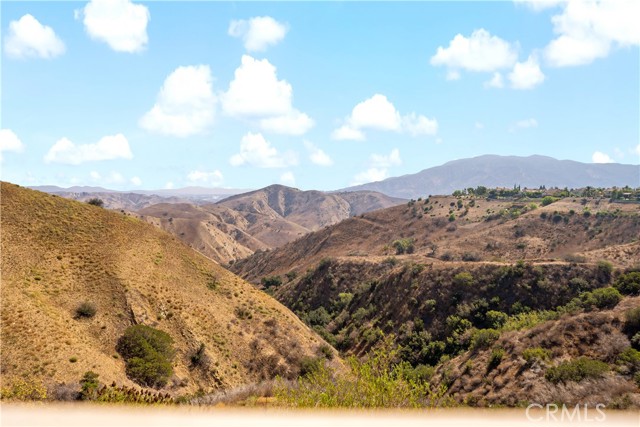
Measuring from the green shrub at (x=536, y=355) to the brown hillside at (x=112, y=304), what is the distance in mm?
19783

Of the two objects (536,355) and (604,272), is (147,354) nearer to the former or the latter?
(536,355)

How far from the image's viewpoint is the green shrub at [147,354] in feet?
99.9

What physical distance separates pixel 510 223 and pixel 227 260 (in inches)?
4018

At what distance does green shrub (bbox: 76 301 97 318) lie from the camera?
3328 centimetres

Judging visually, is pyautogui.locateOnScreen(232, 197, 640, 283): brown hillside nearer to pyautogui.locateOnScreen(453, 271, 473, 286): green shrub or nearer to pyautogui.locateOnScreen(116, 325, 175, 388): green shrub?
pyautogui.locateOnScreen(453, 271, 473, 286): green shrub

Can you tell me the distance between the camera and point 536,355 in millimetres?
31531

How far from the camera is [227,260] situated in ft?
518

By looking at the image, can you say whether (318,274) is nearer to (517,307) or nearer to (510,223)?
(517,307)

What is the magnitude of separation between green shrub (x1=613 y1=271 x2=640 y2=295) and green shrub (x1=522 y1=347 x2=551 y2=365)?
14029 mm

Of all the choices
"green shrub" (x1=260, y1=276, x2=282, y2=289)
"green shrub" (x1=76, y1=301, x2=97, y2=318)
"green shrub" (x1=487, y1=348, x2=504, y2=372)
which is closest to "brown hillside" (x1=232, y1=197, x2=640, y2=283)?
"green shrub" (x1=260, y1=276, x2=282, y2=289)

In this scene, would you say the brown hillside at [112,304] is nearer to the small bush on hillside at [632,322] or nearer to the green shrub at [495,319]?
the green shrub at [495,319]

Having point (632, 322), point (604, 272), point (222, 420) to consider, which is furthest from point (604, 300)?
point (222, 420)

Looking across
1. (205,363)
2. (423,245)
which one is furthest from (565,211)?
(205,363)

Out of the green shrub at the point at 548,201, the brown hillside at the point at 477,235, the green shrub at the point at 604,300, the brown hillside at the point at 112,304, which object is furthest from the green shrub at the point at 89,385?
the green shrub at the point at 548,201
